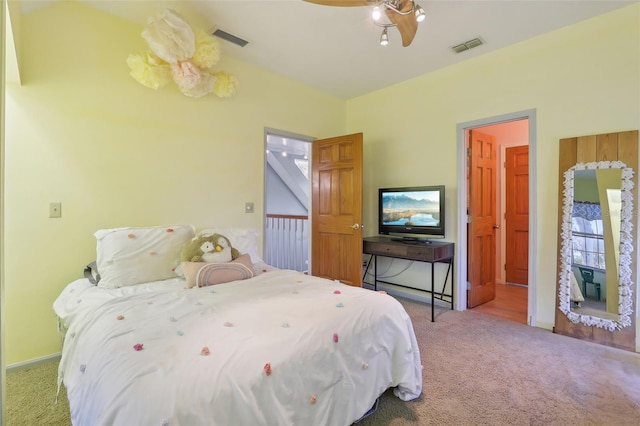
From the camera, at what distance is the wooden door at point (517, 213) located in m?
4.53

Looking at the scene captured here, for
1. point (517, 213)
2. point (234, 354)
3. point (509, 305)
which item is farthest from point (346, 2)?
point (517, 213)

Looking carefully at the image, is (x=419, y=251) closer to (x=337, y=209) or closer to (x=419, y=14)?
(x=337, y=209)

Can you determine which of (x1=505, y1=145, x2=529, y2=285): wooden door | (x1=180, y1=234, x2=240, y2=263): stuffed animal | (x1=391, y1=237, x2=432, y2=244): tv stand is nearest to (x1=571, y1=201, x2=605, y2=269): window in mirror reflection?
(x1=391, y1=237, x2=432, y2=244): tv stand

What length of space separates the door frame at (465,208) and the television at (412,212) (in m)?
0.26

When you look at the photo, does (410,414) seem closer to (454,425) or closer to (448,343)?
(454,425)

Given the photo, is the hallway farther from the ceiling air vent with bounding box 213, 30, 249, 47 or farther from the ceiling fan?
the ceiling air vent with bounding box 213, 30, 249, 47

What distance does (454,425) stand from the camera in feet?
5.27

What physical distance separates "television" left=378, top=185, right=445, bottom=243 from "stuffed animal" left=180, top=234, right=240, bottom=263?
2.14 m

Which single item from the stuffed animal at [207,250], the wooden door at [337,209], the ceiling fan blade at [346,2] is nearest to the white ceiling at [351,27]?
the ceiling fan blade at [346,2]

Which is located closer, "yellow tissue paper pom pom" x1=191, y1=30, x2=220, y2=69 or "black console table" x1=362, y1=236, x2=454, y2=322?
"yellow tissue paper pom pom" x1=191, y1=30, x2=220, y2=69

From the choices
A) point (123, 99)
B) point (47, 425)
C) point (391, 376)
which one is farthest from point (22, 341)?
point (391, 376)

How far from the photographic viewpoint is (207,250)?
2.22m

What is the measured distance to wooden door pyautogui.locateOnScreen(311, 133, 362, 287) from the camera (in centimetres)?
370

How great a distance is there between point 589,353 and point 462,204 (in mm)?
1670
